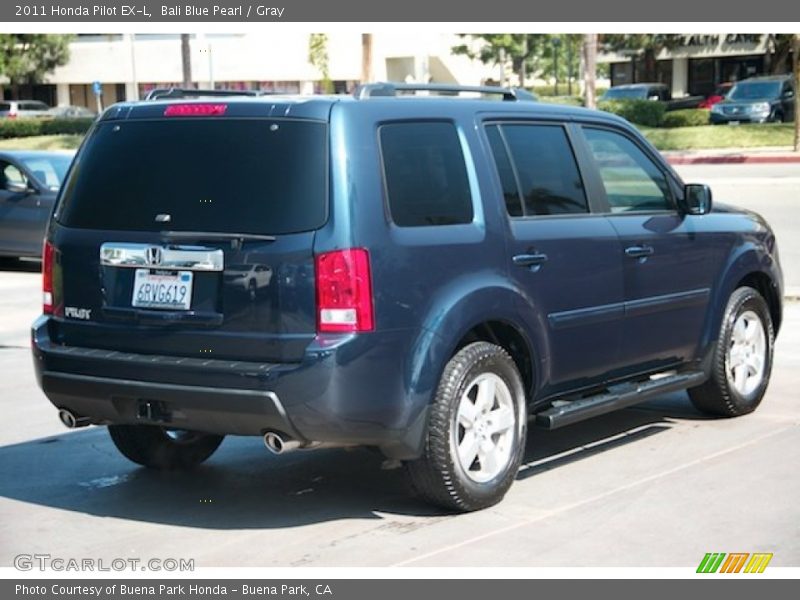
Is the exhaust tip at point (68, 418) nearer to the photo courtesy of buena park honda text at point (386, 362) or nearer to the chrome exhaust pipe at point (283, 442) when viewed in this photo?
the photo courtesy of buena park honda text at point (386, 362)

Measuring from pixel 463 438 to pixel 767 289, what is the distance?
10.6 feet

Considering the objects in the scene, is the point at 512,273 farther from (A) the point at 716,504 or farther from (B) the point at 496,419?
(A) the point at 716,504

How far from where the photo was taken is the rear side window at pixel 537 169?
265 inches

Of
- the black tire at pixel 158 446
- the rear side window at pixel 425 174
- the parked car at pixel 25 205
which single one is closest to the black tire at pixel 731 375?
the rear side window at pixel 425 174

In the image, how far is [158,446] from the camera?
732cm

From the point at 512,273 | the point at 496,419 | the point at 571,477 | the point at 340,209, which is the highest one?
the point at 340,209

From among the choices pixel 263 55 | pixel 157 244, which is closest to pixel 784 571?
pixel 157 244

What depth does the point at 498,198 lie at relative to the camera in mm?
6566

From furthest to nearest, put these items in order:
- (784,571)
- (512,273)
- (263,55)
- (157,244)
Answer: (263,55), (512,273), (157,244), (784,571)

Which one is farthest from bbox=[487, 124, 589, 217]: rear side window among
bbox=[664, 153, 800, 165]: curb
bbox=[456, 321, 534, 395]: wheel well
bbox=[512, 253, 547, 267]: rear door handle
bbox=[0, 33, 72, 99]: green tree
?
bbox=[0, 33, 72, 99]: green tree

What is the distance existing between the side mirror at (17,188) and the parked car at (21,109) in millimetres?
42222

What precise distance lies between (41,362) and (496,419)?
2.21 meters

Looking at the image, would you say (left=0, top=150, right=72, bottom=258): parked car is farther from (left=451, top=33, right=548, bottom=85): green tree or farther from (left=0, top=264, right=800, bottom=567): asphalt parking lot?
(left=451, top=33, right=548, bottom=85): green tree

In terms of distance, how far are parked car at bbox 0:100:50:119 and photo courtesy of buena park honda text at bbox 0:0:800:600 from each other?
53.4 metres
